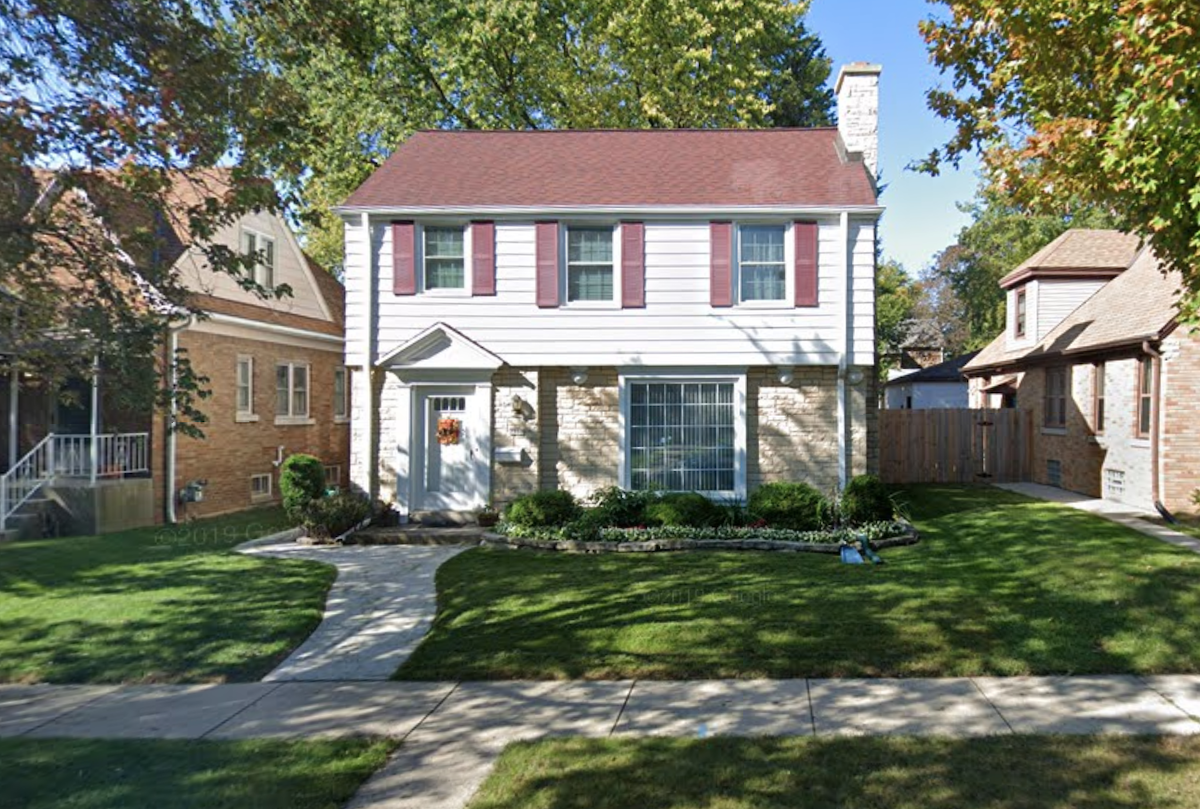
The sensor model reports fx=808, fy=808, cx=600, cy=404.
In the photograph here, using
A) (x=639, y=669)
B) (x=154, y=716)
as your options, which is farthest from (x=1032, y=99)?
(x=154, y=716)

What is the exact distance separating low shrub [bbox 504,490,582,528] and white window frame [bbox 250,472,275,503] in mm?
7692

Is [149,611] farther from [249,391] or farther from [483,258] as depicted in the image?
[249,391]

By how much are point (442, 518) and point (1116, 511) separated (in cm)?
1233

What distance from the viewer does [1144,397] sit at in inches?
596

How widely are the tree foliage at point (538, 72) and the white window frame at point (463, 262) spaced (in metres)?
10.2

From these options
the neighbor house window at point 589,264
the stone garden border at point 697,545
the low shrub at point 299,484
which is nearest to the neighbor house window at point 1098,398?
the stone garden border at point 697,545

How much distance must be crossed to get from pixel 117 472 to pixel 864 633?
44.6 ft

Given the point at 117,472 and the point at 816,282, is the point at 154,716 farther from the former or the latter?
the point at 816,282

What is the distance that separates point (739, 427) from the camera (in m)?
14.3

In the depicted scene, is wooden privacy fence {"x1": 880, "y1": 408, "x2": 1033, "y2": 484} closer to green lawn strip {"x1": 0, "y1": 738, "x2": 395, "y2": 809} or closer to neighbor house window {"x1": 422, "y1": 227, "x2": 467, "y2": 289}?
neighbor house window {"x1": 422, "y1": 227, "x2": 467, "y2": 289}

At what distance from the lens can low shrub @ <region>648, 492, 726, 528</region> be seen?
12836 millimetres

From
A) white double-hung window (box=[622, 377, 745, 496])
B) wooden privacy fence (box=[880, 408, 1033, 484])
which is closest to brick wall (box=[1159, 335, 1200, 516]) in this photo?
wooden privacy fence (box=[880, 408, 1033, 484])

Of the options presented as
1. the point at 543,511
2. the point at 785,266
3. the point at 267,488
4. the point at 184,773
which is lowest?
the point at 184,773

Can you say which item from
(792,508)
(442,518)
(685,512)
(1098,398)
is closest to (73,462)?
(442,518)
